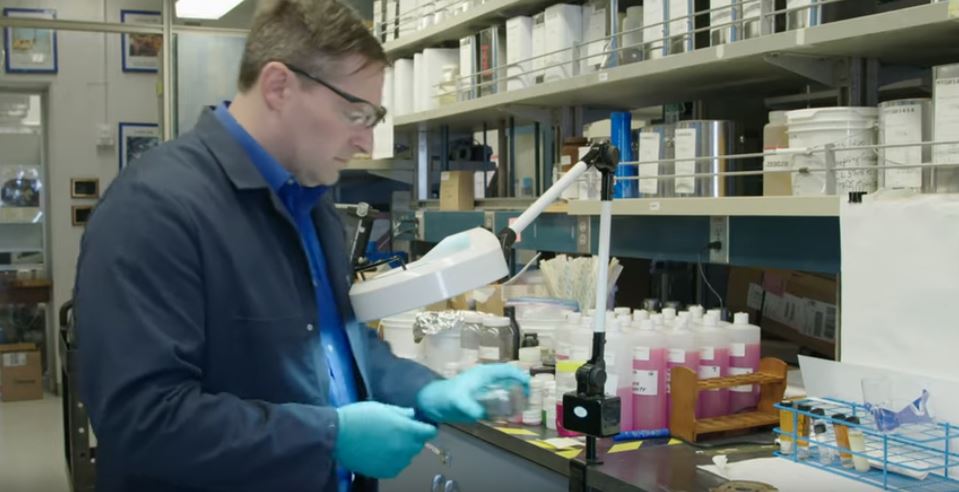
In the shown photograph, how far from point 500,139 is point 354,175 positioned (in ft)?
3.55

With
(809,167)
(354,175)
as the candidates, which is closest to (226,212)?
(809,167)

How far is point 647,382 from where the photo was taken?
1970mm

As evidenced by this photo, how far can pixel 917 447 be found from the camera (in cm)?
156

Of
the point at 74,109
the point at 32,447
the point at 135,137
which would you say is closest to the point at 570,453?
the point at 32,447

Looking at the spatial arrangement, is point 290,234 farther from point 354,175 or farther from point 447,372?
point 354,175

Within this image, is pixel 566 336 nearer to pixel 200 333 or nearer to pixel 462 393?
pixel 462 393

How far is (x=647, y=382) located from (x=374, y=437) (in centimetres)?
81

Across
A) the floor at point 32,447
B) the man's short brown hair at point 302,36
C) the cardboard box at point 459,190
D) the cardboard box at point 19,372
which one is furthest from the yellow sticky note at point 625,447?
the cardboard box at point 19,372

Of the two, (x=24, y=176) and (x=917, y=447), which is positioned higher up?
(x=24, y=176)

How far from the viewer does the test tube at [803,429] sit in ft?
5.55

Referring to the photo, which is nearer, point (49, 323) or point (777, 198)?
point (777, 198)

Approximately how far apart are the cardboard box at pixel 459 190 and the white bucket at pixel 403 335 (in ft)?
3.98

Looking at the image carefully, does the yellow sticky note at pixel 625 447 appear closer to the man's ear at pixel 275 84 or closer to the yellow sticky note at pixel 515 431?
the yellow sticky note at pixel 515 431

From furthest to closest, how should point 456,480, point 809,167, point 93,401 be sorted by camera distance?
point 456,480 → point 809,167 → point 93,401
